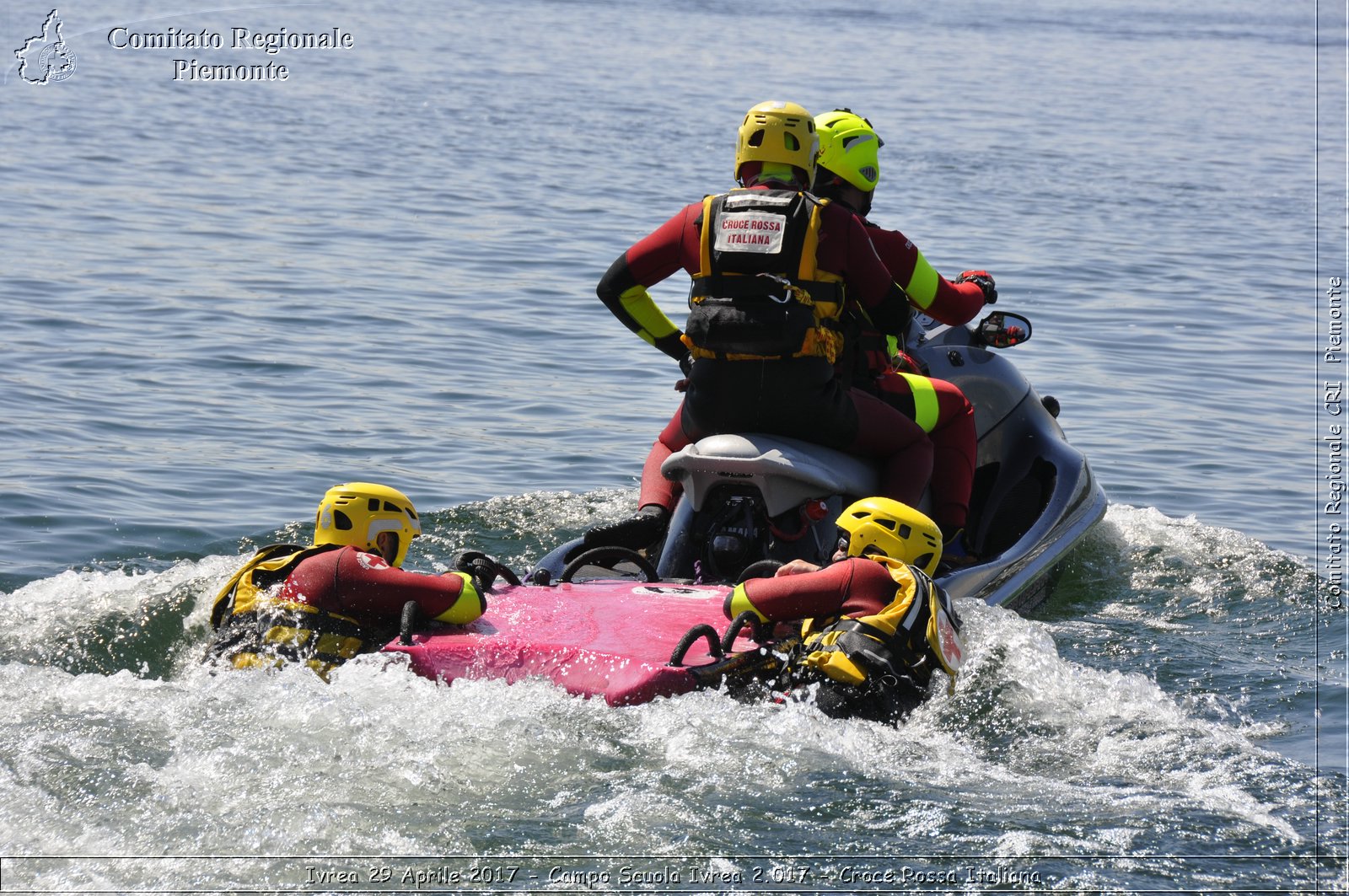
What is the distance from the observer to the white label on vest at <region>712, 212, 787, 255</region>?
7.41 meters

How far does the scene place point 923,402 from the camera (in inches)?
323

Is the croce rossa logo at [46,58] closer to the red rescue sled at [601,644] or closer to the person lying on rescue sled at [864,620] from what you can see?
the red rescue sled at [601,644]

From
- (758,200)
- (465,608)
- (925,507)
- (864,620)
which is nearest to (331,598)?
→ (465,608)

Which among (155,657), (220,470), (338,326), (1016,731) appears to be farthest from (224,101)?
(1016,731)

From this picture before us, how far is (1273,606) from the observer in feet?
30.8

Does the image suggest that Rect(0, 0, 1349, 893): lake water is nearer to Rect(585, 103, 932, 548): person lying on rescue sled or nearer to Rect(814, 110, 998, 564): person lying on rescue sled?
Rect(814, 110, 998, 564): person lying on rescue sled

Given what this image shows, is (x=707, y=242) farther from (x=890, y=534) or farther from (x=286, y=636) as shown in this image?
(x=286, y=636)

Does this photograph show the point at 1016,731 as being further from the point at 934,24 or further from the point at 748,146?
the point at 934,24

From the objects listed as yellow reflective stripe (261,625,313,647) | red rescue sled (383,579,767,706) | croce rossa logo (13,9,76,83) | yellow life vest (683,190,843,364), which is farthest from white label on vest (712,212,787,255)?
croce rossa logo (13,9,76,83)

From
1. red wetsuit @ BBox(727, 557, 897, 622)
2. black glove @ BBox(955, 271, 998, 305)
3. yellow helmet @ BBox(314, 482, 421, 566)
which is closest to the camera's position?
red wetsuit @ BBox(727, 557, 897, 622)

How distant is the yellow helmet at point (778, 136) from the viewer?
7598 mm

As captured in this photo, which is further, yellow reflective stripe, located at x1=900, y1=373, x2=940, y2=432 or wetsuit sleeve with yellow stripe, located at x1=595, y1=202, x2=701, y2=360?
yellow reflective stripe, located at x1=900, y1=373, x2=940, y2=432

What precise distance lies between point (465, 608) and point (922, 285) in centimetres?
253

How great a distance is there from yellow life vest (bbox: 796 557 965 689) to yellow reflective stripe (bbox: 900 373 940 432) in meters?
1.44
